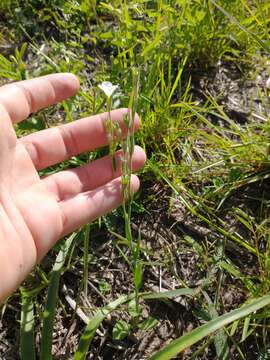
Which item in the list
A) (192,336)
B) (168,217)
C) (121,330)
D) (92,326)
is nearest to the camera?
(192,336)

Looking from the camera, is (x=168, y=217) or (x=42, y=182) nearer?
(x=42, y=182)

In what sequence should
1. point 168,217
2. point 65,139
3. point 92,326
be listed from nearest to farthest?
point 92,326, point 65,139, point 168,217

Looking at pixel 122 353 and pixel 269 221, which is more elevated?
pixel 269 221

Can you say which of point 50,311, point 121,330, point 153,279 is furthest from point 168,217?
point 50,311

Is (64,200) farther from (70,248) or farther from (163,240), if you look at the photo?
(163,240)

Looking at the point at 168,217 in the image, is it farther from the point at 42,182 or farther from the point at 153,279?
the point at 42,182

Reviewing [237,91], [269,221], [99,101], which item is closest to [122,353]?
[269,221]

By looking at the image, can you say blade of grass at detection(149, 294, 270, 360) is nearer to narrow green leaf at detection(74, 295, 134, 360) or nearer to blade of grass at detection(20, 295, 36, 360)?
narrow green leaf at detection(74, 295, 134, 360)

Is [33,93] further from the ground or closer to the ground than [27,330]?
further from the ground
